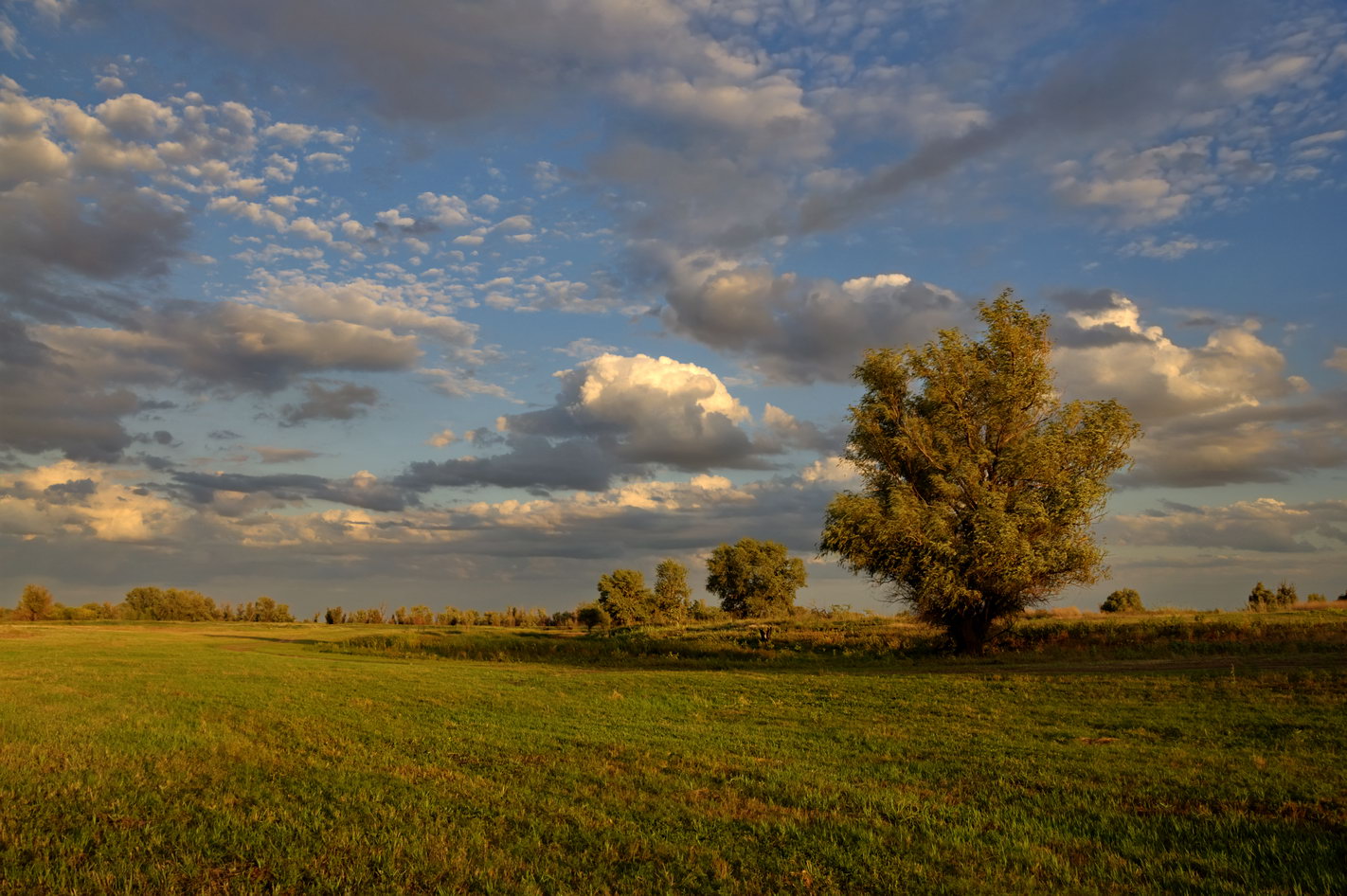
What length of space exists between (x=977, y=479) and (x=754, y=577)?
75.8 metres

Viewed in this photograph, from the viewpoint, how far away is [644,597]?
357 ft

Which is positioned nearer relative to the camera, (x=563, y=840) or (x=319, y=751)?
(x=563, y=840)

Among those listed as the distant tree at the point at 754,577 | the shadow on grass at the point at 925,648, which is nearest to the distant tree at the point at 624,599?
the distant tree at the point at 754,577

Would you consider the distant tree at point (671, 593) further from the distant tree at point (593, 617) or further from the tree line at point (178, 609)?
the tree line at point (178, 609)

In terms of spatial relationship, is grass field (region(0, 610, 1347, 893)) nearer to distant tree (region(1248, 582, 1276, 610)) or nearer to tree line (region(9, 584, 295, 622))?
distant tree (region(1248, 582, 1276, 610))

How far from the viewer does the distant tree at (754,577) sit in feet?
366

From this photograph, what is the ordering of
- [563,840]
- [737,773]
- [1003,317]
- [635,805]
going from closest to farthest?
[563,840] < [635,805] < [737,773] < [1003,317]

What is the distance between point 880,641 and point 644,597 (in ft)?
216

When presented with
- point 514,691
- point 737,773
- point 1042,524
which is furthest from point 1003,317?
point 737,773

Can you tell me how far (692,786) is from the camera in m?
11.7

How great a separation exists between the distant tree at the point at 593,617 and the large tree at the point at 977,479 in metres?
70.3

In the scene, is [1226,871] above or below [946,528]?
below

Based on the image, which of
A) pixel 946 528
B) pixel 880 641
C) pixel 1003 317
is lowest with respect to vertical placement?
pixel 880 641

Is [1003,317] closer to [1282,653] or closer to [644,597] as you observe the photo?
[1282,653]
